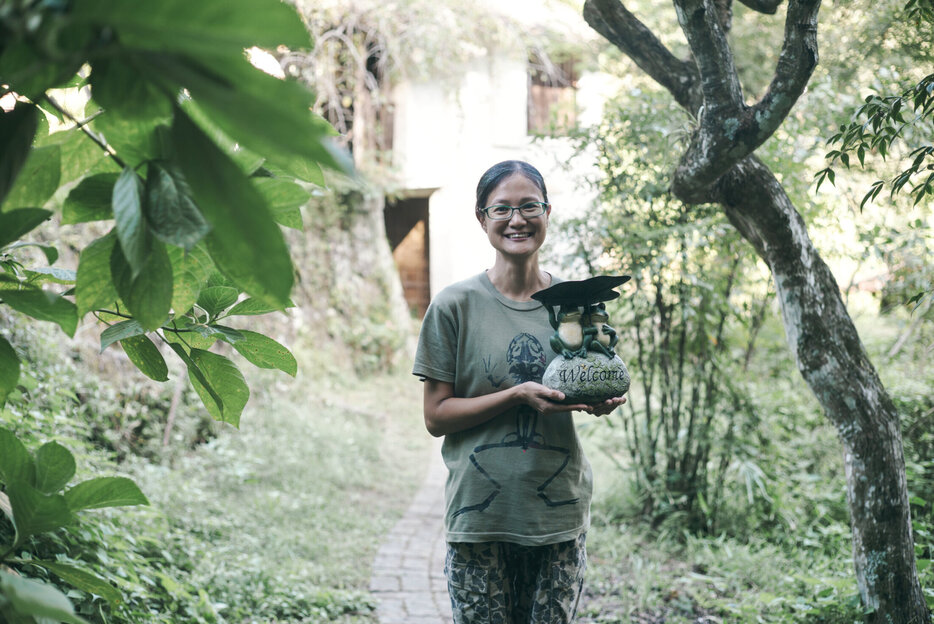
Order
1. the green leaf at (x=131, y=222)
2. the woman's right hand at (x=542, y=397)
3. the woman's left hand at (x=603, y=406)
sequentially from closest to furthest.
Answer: the green leaf at (x=131, y=222) < the woman's right hand at (x=542, y=397) < the woman's left hand at (x=603, y=406)

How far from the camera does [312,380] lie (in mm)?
8062

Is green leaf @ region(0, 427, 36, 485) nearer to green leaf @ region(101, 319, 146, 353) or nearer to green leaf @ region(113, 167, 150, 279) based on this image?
green leaf @ region(101, 319, 146, 353)

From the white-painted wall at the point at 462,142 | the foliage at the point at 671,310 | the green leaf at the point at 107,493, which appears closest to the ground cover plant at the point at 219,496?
the green leaf at the point at 107,493

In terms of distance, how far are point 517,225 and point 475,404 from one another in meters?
0.49

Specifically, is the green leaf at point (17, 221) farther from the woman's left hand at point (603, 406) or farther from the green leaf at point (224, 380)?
the woman's left hand at point (603, 406)

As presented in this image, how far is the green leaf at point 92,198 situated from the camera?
2.41 feet

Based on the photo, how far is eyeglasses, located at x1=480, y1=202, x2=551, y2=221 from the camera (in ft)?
6.64

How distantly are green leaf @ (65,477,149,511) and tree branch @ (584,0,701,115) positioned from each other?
8.37 ft

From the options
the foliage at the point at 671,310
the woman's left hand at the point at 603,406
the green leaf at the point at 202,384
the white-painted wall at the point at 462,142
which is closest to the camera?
the green leaf at the point at 202,384

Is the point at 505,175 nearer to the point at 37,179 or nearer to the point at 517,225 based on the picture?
the point at 517,225

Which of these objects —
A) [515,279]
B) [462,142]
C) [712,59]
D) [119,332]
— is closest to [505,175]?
[515,279]

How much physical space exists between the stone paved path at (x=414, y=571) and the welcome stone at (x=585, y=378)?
210cm

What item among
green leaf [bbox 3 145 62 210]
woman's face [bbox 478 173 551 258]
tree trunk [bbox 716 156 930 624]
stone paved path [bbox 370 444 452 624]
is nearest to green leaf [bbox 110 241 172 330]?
green leaf [bbox 3 145 62 210]

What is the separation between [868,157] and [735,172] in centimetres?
421
